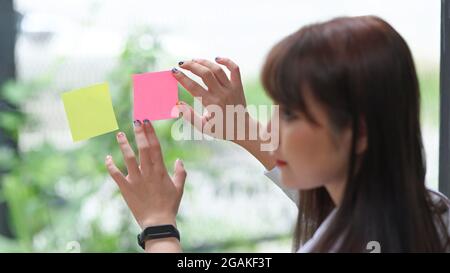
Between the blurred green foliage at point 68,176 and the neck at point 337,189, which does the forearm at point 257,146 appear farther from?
the blurred green foliage at point 68,176

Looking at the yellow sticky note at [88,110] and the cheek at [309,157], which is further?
the yellow sticky note at [88,110]

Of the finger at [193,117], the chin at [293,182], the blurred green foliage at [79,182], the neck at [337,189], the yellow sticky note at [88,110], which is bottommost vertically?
the blurred green foliage at [79,182]

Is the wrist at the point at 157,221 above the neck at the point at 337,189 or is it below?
below

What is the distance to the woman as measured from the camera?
626 mm

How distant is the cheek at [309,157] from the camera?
0.65 meters

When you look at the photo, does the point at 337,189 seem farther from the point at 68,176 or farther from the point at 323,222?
A: the point at 68,176

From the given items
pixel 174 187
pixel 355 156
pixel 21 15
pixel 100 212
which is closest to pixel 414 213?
pixel 355 156

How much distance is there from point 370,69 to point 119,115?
826 mm

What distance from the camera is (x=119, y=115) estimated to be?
1.34 m

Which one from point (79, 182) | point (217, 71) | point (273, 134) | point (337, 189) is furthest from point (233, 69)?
point (79, 182)

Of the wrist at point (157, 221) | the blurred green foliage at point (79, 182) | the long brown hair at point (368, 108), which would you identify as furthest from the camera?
the blurred green foliage at point (79, 182)

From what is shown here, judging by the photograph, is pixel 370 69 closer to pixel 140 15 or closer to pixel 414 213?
pixel 414 213

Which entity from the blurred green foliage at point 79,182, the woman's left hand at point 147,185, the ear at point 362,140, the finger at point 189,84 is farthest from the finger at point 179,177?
the blurred green foliage at point 79,182

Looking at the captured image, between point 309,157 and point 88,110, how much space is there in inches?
13.1
